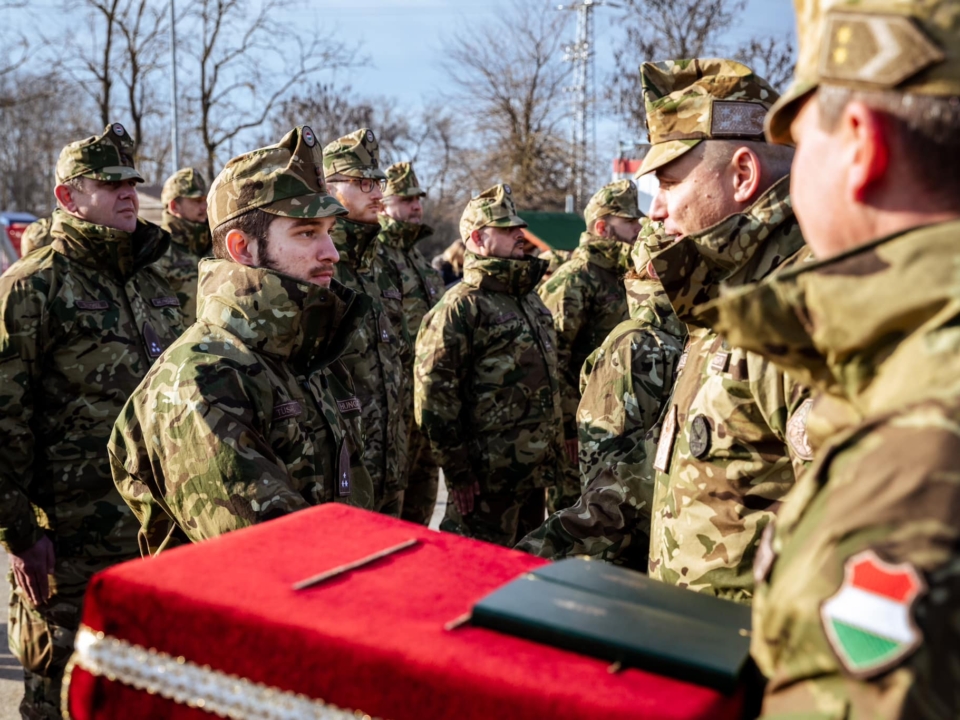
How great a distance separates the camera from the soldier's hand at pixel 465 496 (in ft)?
20.4

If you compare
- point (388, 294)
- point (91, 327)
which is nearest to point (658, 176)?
point (91, 327)

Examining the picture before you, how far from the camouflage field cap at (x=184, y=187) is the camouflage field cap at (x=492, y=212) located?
385cm

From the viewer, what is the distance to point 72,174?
16.4 feet

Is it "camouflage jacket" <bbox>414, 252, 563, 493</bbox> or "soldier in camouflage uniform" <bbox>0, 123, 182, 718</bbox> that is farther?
"camouflage jacket" <bbox>414, 252, 563, 493</bbox>

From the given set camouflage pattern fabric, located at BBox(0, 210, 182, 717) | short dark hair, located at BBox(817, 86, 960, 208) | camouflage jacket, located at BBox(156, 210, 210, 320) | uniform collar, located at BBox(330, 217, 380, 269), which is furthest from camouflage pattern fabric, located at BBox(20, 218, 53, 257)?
short dark hair, located at BBox(817, 86, 960, 208)

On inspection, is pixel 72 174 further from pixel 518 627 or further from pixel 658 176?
pixel 518 627

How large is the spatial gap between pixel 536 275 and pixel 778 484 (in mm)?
4306

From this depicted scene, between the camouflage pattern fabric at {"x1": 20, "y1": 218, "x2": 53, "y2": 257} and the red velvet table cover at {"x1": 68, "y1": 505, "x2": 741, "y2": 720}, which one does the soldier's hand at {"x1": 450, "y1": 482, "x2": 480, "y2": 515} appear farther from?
the camouflage pattern fabric at {"x1": 20, "y1": 218, "x2": 53, "y2": 257}

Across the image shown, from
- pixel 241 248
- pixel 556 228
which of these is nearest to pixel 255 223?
pixel 241 248

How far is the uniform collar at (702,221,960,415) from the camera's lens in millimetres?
1148

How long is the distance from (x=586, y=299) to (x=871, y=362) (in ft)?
22.1

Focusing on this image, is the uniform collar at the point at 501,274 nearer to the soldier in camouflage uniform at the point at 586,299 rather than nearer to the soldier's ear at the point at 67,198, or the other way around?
the soldier in camouflage uniform at the point at 586,299

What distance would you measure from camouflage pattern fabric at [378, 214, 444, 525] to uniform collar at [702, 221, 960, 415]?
230 inches

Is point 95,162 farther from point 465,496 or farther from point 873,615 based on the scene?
point 873,615
